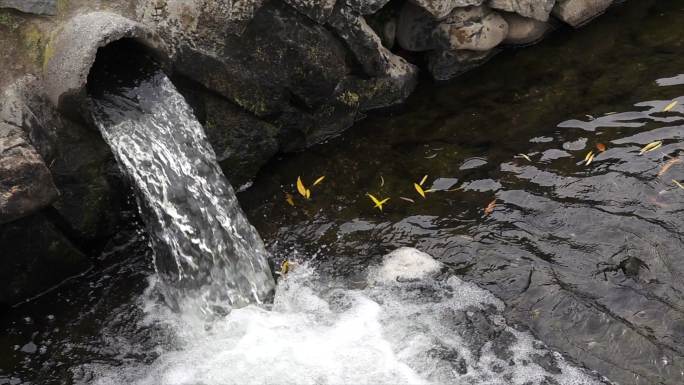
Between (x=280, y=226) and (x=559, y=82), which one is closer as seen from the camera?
(x=280, y=226)

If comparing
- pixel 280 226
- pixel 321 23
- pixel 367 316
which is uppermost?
pixel 321 23

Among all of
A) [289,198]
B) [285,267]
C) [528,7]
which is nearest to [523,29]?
[528,7]

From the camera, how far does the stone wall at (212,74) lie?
14.8ft

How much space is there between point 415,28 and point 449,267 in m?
2.62

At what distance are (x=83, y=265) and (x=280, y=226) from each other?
1.50 m

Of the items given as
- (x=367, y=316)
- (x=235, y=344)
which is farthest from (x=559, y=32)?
(x=235, y=344)

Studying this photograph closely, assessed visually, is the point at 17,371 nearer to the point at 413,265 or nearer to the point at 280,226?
the point at 280,226

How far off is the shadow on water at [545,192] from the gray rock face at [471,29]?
0.35m

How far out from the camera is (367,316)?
4516 millimetres

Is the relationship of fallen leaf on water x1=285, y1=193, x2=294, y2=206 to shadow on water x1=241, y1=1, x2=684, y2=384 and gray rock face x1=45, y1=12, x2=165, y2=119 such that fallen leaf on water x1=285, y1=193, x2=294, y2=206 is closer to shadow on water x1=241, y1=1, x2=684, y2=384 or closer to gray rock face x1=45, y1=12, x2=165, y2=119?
shadow on water x1=241, y1=1, x2=684, y2=384

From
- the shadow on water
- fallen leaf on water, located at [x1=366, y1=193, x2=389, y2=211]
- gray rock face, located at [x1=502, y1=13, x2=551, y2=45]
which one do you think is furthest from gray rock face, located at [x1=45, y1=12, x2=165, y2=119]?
gray rock face, located at [x1=502, y1=13, x2=551, y2=45]

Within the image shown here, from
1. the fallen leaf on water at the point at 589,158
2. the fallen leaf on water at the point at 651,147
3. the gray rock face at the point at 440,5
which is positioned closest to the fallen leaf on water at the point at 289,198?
the gray rock face at the point at 440,5

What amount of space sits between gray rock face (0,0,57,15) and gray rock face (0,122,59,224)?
34.4 inches

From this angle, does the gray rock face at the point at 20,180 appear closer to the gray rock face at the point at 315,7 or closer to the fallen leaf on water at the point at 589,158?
the gray rock face at the point at 315,7
